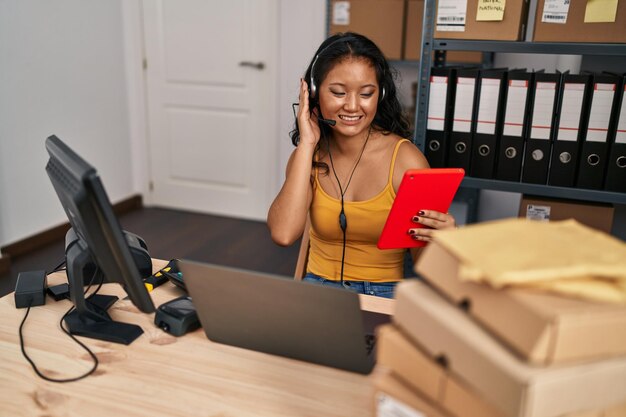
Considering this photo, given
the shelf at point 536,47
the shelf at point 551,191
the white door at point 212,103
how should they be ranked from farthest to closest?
the white door at point 212,103
the shelf at point 551,191
the shelf at point 536,47

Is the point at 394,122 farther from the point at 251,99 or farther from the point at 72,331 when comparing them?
the point at 251,99

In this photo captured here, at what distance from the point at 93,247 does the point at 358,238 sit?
80 cm

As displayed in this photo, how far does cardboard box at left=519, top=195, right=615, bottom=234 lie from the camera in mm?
1946

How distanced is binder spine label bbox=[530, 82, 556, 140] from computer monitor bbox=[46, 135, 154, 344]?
56.1 inches

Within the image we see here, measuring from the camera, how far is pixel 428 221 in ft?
4.58

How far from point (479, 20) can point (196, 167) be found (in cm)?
248

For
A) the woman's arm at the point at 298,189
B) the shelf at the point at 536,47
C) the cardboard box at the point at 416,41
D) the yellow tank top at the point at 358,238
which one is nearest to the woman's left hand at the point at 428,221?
the yellow tank top at the point at 358,238

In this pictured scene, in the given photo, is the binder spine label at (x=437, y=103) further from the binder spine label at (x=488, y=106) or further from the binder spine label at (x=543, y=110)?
the binder spine label at (x=543, y=110)

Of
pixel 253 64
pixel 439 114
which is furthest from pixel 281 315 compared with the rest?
pixel 253 64

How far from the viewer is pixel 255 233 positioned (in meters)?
3.64

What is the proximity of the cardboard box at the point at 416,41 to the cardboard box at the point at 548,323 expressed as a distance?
7.67 feet

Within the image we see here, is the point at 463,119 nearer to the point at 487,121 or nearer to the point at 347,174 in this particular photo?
the point at 487,121

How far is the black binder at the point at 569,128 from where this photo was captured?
5.98ft

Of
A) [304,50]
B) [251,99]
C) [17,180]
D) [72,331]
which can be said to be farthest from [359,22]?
[72,331]
